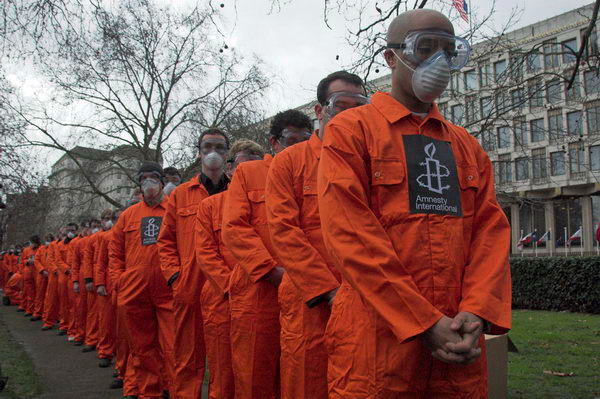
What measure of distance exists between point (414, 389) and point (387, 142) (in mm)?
1013

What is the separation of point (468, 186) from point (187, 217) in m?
3.74

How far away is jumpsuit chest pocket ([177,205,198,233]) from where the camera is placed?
5.97 m

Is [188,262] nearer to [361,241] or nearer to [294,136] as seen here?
[294,136]

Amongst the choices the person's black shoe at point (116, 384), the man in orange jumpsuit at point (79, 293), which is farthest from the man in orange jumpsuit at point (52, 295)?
the person's black shoe at point (116, 384)

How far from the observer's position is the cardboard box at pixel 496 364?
525 centimetres

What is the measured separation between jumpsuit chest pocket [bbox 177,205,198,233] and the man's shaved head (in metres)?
3.59

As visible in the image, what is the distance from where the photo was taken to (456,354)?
222 cm

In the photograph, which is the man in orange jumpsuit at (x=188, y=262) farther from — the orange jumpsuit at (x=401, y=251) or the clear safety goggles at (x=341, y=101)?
the orange jumpsuit at (x=401, y=251)

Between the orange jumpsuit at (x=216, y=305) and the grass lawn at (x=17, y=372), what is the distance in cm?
331

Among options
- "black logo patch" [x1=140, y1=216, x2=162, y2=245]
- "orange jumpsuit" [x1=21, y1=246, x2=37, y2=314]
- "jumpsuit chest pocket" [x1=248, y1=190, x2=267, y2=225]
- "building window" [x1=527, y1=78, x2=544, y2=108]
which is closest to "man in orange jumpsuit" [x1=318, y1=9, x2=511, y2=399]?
"jumpsuit chest pocket" [x1=248, y1=190, x2=267, y2=225]

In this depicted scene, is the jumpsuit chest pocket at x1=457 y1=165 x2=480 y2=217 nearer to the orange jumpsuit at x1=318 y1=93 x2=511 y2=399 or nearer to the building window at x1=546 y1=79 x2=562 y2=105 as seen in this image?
the orange jumpsuit at x1=318 y1=93 x2=511 y2=399

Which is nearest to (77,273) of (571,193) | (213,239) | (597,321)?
(213,239)

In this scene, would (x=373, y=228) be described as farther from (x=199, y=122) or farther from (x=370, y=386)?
(x=199, y=122)

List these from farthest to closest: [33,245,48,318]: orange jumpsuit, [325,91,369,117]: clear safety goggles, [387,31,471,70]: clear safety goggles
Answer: [33,245,48,318]: orange jumpsuit, [325,91,369,117]: clear safety goggles, [387,31,471,70]: clear safety goggles
